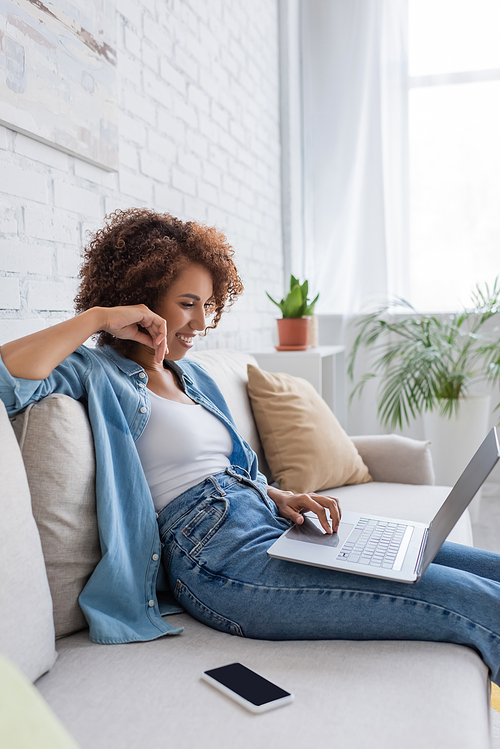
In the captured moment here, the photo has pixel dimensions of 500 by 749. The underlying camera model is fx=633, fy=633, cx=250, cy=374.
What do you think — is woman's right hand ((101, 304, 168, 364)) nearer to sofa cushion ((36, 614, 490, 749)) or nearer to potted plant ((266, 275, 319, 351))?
sofa cushion ((36, 614, 490, 749))

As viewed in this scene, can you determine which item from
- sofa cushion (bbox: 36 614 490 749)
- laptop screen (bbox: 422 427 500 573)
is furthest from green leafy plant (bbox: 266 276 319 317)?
sofa cushion (bbox: 36 614 490 749)

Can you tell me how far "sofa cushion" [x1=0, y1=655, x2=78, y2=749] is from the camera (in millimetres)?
467

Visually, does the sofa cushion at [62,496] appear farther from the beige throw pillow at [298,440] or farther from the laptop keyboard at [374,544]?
the beige throw pillow at [298,440]

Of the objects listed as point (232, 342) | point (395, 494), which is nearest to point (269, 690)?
point (395, 494)

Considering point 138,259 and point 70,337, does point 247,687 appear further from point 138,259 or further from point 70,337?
point 138,259

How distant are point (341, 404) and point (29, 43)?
2.46 m

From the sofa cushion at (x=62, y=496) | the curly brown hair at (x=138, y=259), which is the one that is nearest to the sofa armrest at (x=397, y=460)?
the curly brown hair at (x=138, y=259)

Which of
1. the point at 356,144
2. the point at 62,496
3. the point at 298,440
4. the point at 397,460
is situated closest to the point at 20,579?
the point at 62,496

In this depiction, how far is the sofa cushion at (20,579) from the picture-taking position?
858 millimetres

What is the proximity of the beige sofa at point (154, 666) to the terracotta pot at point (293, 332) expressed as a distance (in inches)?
67.9

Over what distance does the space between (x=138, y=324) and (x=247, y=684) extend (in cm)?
72

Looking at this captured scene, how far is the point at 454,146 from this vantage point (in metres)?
3.57

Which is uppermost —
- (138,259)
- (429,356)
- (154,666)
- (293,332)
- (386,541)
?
(138,259)

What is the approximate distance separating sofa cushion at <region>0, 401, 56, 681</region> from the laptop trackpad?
1.50 ft
